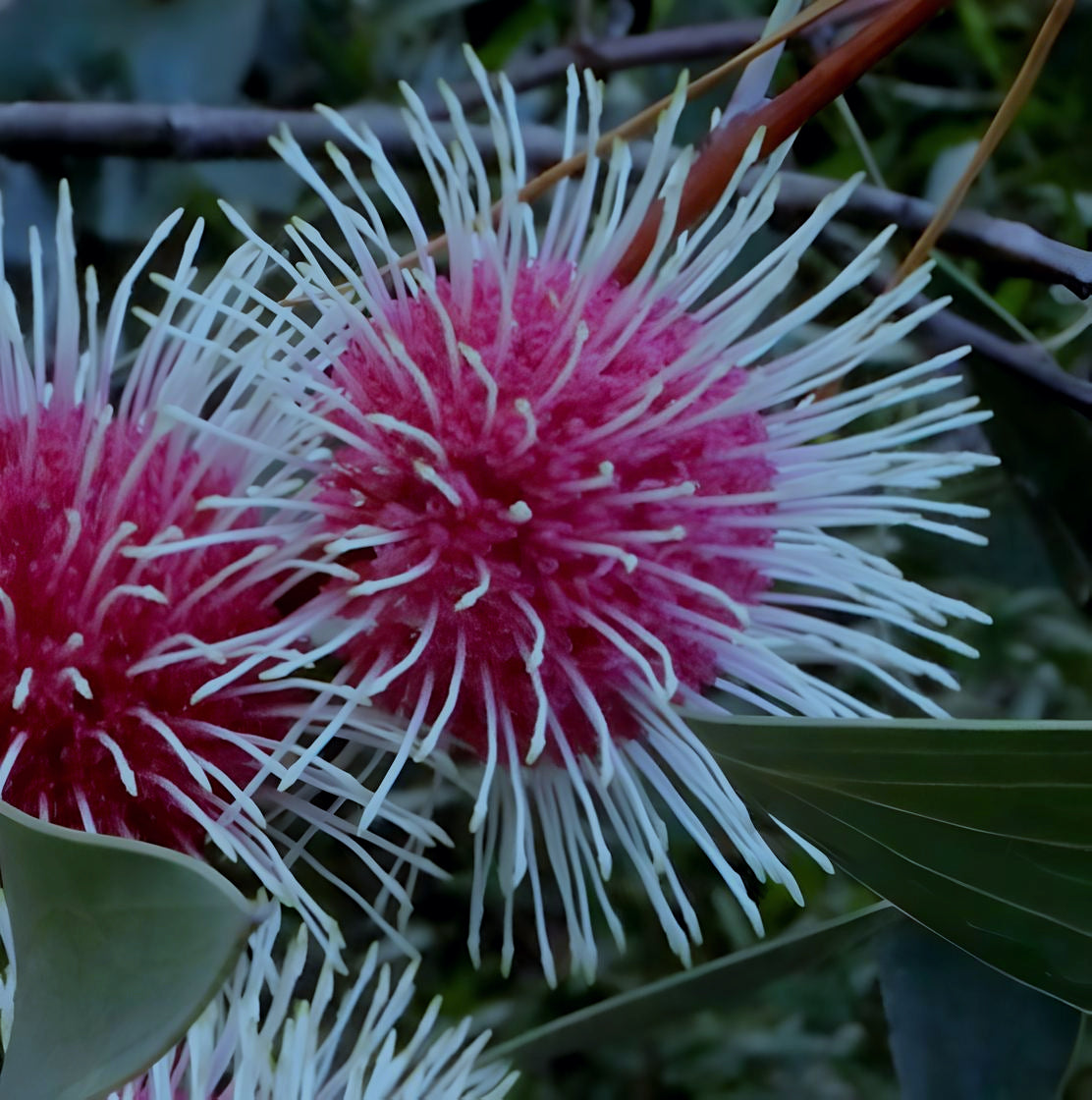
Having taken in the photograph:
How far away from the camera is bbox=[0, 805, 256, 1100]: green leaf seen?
0.27 m

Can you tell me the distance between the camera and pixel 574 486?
0.35 metres

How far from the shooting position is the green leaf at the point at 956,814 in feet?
1.06

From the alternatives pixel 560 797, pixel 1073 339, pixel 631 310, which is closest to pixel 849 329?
pixel 631 310

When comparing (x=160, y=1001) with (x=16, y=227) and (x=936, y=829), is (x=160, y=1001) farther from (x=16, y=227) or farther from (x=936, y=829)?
(x=16, y=227)

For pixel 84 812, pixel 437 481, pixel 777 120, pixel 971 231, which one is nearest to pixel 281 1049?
pixel 84 812

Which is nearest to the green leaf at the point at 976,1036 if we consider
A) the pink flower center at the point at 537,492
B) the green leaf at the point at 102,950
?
the pink flower center at the point at 537,492

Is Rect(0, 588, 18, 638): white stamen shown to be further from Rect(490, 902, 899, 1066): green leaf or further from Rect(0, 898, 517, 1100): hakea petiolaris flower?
Rect(490, 902, 899, 1066): green leaf

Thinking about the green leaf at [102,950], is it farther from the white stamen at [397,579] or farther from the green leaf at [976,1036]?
the green leaf at [976,1036]

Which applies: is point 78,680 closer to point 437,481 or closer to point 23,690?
point 23,690

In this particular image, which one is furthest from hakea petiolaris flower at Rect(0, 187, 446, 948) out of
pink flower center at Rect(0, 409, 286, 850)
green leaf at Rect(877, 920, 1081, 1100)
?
green leaf at Rect(877, 920, 1081, 1100)

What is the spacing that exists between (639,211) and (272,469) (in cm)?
17

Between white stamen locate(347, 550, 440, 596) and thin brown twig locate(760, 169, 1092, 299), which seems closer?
white stamen locate(347, 550, 440, 596)

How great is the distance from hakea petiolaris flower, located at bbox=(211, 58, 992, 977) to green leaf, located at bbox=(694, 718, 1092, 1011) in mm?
36

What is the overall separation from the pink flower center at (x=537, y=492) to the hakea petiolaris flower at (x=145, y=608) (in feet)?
0.13
